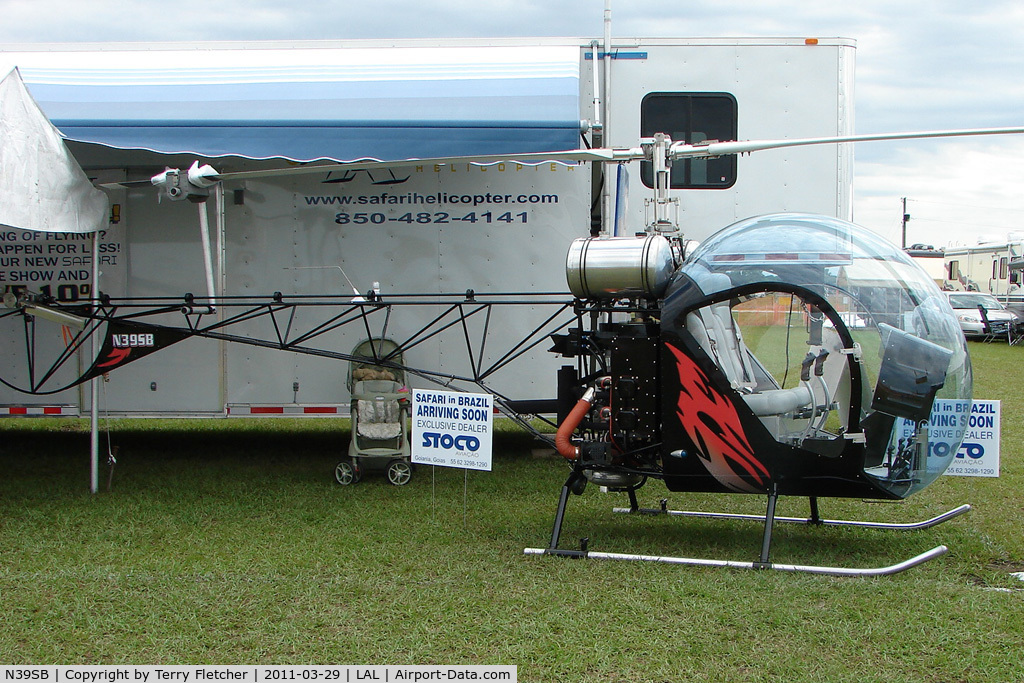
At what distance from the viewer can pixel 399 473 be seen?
7.48 m

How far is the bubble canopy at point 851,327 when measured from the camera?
4836 mm

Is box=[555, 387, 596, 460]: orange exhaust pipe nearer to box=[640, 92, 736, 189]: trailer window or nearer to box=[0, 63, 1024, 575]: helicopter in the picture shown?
box=[0, 63, 1024, 575]: helicopter

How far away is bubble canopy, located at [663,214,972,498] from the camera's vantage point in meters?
4.84

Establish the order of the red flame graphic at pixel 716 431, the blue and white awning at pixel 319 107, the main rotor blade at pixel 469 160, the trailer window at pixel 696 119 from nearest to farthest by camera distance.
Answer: the red flame graphic at pixel 716 431
the main rotor blade at pixel 469 160
the blue and white awning at pixel 319 107
the trailer window at pixel 696 119

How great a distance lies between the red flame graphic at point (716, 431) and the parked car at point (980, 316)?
18971 millimetres

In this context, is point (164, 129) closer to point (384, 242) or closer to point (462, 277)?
point (384, 242)

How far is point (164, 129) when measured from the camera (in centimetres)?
641

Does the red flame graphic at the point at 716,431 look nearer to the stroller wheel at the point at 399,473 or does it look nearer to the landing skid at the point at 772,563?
the landing skid at the point at 772,563

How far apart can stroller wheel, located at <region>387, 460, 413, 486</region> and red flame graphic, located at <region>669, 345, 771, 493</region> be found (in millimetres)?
2919

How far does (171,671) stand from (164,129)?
384 cm

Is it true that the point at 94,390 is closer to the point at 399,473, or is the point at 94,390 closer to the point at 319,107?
the point at 399,473
